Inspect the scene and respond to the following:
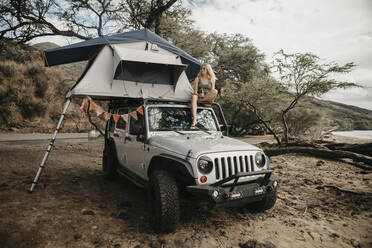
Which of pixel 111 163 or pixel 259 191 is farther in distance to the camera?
pixel 111 163

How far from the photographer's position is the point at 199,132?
13.5 feet

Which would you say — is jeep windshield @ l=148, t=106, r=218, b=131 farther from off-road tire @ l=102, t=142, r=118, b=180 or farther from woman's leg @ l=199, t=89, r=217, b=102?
off-road tire @ l=102, t=142, r=118, b=180

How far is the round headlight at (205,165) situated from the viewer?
2.89 metres

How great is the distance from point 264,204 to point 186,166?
1.55 metres

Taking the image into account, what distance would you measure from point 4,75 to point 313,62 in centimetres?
1803

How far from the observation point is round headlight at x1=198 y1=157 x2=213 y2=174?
9.47 feet

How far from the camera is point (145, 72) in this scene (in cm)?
520

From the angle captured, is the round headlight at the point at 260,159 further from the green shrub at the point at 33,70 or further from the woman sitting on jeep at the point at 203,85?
the green shrub at the point at 33,70

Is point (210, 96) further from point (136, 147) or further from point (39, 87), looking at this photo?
point (39, 87)

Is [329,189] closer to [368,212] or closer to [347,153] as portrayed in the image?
[368,212]

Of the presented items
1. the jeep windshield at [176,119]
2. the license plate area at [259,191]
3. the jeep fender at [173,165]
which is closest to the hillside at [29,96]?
the jeep windshield at [176,119]

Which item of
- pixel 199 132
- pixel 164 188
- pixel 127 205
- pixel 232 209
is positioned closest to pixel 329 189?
pixel 232 209

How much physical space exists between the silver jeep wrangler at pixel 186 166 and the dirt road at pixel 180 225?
1.25ft

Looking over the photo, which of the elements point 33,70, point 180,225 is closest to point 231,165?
point 180,225
